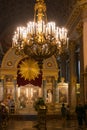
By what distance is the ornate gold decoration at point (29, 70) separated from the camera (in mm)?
25858

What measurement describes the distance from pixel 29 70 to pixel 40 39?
13137mm

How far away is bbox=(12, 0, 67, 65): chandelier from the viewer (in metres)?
12.5

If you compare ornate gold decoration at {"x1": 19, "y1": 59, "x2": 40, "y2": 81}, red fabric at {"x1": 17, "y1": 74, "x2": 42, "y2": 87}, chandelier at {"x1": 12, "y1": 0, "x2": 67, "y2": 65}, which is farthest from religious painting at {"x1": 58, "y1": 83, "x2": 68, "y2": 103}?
chandelier at {"x1": 12, "y1": 0, "x2": 67, "y2": 65}

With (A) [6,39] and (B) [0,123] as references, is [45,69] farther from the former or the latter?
(B) [0,123]

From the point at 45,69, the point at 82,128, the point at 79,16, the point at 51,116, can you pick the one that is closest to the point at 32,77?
the point at 45,69

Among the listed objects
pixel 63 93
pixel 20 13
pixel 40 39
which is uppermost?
pixel 20 13

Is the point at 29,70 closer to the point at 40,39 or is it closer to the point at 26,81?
the point at 26,81

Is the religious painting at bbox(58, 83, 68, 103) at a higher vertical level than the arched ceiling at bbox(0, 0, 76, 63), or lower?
lower

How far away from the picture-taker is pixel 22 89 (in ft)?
87.2

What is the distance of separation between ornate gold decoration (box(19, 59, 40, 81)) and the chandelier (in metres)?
12.0

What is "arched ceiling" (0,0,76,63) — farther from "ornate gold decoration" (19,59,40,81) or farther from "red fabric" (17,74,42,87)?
"red fabric" (17,74,42,87)

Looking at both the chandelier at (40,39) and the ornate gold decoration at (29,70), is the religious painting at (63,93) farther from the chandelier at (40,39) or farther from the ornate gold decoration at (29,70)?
the chandelier at (40,39)

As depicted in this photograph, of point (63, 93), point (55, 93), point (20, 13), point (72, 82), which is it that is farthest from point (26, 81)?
point (20, 13)

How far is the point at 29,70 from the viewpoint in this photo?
26.0 metres
